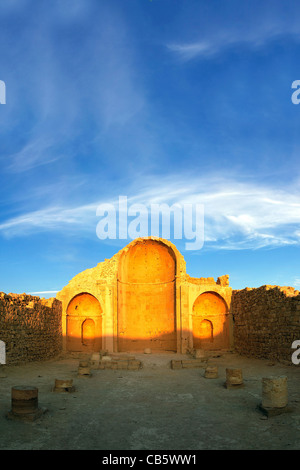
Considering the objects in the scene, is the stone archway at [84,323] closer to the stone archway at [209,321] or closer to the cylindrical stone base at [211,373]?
the stone archway at [209,321]

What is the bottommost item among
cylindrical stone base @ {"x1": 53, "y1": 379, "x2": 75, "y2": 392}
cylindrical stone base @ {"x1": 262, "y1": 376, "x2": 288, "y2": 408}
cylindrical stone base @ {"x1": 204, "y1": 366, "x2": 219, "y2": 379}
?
cylindrical stone base @ {"x1": 204, "y1": 366, "x2": 219, "y2": 379}

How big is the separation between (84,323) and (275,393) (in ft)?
62.7

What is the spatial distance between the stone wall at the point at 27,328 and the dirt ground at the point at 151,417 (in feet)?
5.53

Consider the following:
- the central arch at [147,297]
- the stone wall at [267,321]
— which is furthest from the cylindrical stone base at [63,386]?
the central arch at [147,297]

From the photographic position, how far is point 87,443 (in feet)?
21.0

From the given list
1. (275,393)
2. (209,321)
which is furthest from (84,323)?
(275,393)

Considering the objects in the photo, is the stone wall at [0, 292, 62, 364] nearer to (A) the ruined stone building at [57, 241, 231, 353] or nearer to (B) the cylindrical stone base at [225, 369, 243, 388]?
(A) the ruined stone building at [57, 241, 231, 353]

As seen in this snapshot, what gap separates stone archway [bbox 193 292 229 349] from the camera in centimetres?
2511

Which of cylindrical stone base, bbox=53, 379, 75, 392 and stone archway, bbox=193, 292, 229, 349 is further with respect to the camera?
stone archway, bbox=193, 292, 229, 349

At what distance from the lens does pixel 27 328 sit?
1703cm

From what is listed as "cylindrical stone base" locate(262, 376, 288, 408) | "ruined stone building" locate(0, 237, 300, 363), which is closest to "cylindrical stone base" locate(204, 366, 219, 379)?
"cylindrical stone base" locate(262, 376, 288, 408)

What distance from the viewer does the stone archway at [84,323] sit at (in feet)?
81.2

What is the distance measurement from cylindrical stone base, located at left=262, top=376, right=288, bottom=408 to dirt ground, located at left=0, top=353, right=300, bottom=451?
27 cm

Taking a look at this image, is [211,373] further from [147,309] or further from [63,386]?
[147,309]
